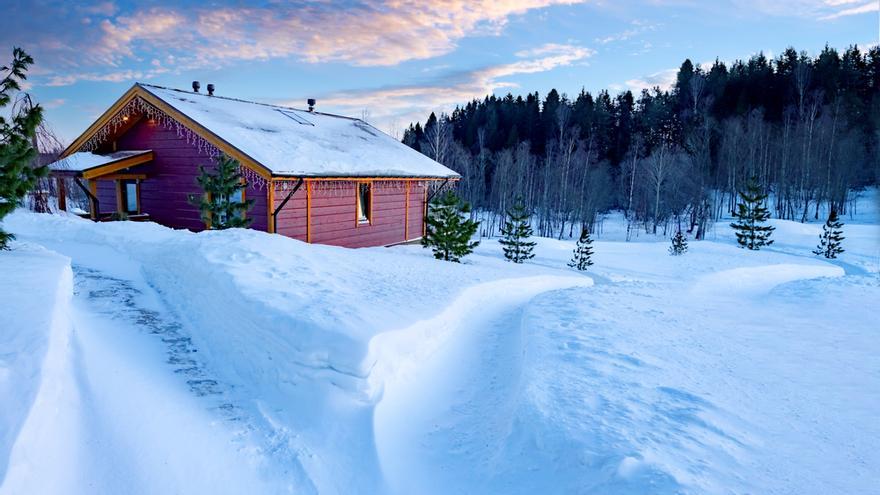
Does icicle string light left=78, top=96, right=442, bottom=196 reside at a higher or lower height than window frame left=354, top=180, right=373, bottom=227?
higher

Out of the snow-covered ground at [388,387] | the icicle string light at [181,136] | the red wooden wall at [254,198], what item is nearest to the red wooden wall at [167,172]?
the red wooden wall at [254,198]

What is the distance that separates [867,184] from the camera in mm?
44969

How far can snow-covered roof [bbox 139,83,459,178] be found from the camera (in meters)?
14.5

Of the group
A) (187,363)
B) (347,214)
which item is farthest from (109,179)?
(187,363)

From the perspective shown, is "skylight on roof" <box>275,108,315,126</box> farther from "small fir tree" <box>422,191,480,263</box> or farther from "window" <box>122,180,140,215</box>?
"small fir tree" <box>422,191,480,263</box>

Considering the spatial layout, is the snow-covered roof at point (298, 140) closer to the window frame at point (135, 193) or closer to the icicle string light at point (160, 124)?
the icicle string light at point (160, 124)

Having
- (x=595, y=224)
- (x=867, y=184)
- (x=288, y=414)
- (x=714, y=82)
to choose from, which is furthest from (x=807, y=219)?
(x=288, y=414)

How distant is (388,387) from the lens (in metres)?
5.99

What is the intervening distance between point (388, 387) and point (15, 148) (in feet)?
24.8

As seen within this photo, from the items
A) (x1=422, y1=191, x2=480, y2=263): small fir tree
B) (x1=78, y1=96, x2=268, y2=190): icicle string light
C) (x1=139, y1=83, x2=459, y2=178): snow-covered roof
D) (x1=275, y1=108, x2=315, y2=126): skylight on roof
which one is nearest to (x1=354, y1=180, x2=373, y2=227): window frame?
(x1=139, y1=83, x2=459, y2=178): snow-covered roof

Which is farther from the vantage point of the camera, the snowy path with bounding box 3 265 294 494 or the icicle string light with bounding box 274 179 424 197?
the icicle string light with bounding box 274 179 424 197

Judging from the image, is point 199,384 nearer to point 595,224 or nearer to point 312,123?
point 312,123

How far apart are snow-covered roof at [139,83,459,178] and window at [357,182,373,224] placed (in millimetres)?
916

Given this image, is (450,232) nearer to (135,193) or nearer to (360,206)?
(360,206)
